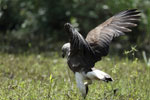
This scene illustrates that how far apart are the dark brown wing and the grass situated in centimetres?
28

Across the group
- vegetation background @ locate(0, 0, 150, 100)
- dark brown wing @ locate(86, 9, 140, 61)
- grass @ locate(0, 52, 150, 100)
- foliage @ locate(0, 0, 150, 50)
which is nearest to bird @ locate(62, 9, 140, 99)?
dark brown wing @ locate(86, 9, 140, 61)

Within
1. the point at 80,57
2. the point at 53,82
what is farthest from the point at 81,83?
the point at 53,82

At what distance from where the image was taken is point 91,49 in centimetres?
418

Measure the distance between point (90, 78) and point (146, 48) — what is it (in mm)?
4220

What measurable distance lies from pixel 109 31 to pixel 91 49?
1.51 feet

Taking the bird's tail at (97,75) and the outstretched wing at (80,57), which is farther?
the outstretched wing at (80,57)

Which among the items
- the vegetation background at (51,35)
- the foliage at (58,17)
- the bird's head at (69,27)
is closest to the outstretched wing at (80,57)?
the bird's head at (69,27)

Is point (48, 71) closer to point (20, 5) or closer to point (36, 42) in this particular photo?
point (36, 42)

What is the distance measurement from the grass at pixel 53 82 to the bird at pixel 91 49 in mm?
230

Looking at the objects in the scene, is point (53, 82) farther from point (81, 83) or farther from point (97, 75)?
point (97, 75)

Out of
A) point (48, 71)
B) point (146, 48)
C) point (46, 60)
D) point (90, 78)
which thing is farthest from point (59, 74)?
point (146, 48)

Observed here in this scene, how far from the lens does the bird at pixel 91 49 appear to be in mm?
4016

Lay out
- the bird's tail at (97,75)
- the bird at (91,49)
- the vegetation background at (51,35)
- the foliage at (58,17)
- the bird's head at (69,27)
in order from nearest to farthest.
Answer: the bird's head at (69,27) → the bird's tail at (97,75) → the bird at (91,49) → the vegetation background at (51,35) → the foliage at (58,17)

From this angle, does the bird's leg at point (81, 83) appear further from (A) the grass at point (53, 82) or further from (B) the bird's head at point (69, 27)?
(B) the bird's head at point (69, 27)
